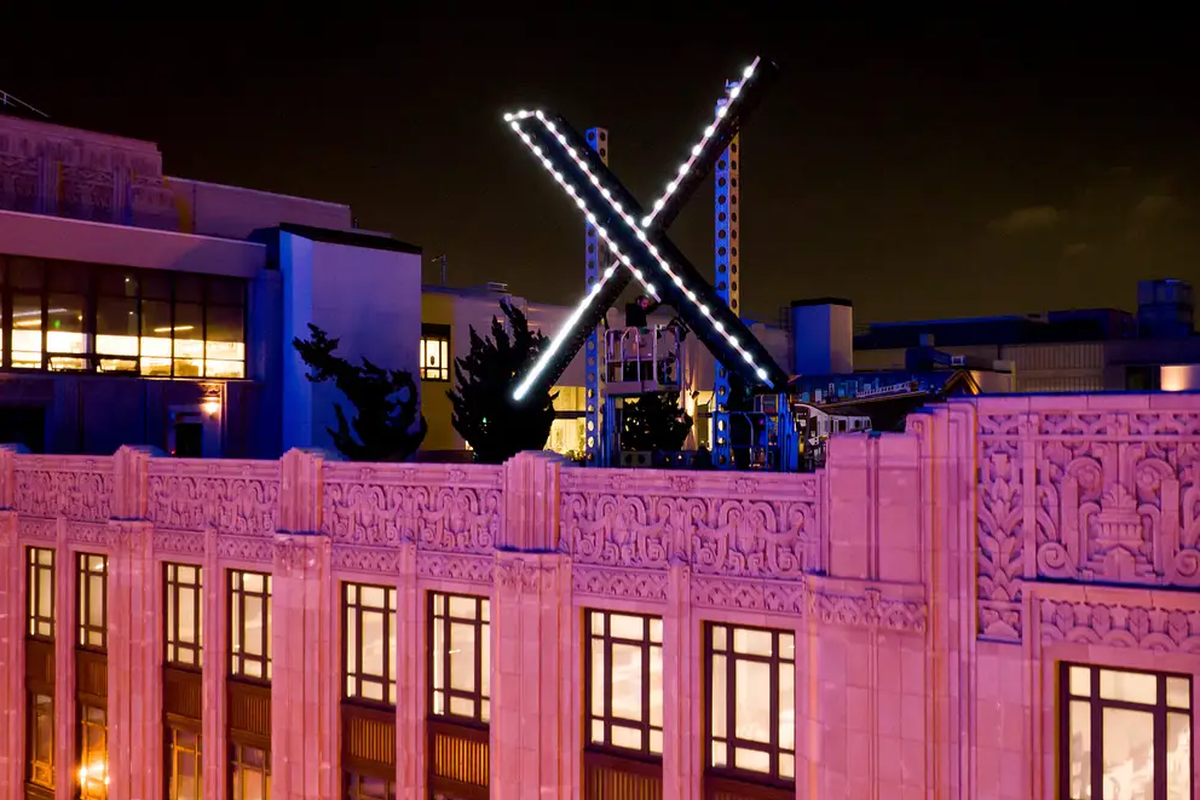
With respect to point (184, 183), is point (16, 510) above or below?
below

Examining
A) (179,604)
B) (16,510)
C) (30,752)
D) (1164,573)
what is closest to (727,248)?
(1164,573)

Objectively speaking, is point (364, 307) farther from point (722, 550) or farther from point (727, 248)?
point (722, 550)

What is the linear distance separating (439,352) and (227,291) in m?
11.0

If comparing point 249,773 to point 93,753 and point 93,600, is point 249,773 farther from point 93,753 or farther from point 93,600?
point 93,600

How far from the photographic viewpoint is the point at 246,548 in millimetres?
22891

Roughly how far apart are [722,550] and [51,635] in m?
19.2

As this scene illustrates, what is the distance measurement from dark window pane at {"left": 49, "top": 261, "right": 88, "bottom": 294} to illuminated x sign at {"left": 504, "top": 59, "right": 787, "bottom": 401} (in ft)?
57.2

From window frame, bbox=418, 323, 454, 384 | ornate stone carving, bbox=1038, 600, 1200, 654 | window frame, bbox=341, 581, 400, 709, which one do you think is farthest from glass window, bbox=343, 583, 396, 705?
window frame, bbox=418, 323, 454, 384

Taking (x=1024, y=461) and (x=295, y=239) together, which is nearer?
(x=1024, y=461)

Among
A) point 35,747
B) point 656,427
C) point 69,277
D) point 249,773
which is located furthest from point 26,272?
point 656,427

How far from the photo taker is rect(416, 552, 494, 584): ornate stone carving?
63.3 ft

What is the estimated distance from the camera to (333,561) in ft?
70.0

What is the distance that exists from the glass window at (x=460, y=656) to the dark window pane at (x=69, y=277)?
1952 centimetres

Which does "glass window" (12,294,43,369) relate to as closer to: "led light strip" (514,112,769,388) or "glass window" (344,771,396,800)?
"led light strip" (514,112,769,388)
